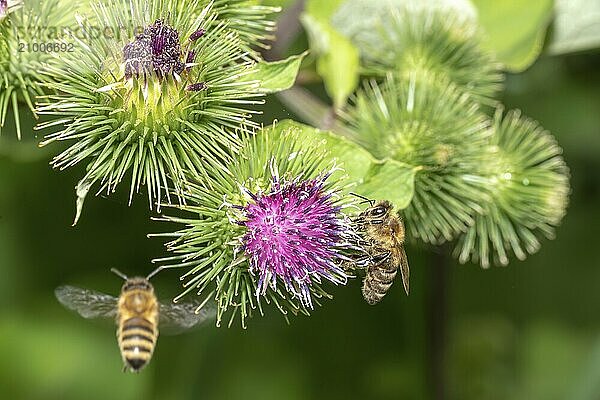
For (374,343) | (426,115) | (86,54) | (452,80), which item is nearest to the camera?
(86,54)

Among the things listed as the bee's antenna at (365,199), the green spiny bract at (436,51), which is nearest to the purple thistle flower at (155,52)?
the bee's antenna at (365,199)

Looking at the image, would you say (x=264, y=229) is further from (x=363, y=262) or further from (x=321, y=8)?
(x=321, y=8)

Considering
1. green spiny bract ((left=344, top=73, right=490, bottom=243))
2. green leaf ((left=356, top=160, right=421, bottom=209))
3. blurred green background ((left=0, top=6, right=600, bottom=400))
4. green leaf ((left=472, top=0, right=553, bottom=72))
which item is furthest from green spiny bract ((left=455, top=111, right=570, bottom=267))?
blurred green background ((left=0, top=6, right=600, bottom=400))

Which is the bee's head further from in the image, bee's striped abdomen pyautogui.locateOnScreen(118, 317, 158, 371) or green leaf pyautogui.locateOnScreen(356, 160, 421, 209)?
bee's striped abdomen pyautogui.locateOnScreen(118, 317, 158, 371)

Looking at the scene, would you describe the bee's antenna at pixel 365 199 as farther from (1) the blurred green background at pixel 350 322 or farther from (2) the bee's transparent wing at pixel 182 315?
(1) the blurred green background at pixel 350 322

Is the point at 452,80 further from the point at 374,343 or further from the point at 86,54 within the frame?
the point at 374,343

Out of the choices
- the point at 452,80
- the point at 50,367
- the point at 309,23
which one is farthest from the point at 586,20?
the point at 50,367
